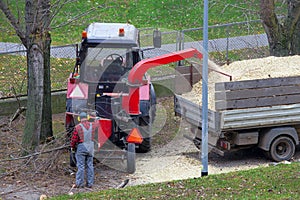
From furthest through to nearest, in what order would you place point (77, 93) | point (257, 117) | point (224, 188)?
point (77, 93), point (257, 117), point (224, 188)

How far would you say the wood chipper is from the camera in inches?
452

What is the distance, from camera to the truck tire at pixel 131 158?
11.3 metres

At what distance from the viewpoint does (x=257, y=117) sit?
11.6 m

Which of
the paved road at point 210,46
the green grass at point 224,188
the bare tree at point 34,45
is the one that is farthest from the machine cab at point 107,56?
the paved road at point 210,46

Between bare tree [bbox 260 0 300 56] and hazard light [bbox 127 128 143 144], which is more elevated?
bare tree [bbox 260 0 300 56]

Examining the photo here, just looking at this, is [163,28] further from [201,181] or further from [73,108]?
[201,181]

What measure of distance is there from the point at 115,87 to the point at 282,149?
343 centimetres

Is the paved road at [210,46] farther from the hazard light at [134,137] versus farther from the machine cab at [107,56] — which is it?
the hazard light at [134,137]

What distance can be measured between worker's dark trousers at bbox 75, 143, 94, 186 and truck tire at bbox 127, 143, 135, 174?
90 centimetres

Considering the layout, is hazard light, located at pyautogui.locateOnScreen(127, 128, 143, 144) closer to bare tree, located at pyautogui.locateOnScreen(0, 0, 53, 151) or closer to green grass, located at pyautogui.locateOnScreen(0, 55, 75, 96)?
bare tree, located at pyautogui.locateOnScreen(0, 0, 53, 151)

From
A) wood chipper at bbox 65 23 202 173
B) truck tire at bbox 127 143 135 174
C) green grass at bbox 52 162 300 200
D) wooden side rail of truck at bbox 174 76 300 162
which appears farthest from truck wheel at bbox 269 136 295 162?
truck tire at bbox 127 143 135 174

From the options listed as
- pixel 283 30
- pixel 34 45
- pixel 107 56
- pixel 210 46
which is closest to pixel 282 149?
pixel 107 56

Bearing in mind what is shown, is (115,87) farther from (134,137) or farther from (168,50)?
(168,50)

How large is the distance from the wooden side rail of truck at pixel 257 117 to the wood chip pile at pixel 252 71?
2.29 ft
